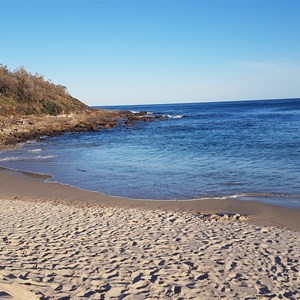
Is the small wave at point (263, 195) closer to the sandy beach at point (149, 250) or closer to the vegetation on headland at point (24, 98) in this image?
the sandy beach at point (149, 250)

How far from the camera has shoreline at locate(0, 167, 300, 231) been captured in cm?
1000

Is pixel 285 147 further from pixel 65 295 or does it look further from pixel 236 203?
pixel 65 295

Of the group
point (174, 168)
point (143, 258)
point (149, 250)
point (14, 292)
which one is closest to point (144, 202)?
point (149, 250)

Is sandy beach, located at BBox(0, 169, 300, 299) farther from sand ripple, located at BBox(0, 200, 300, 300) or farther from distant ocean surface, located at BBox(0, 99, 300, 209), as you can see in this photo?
distant ocean surface, located at BBox(0, 99, 300, 209)

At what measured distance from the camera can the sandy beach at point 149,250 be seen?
5.55m

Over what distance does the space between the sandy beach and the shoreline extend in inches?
1.4

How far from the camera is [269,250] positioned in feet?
24.1

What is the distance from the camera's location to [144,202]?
12117mm

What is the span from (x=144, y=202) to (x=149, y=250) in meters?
4.84

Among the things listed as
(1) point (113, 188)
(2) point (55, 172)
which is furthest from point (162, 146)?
(1) point (113, 188)

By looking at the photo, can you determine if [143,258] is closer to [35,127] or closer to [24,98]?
[35,127]

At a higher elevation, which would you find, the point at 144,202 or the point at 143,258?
the point at 143,258

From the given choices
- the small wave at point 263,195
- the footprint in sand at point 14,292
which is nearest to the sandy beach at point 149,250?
the footprint in sand at point 14,292

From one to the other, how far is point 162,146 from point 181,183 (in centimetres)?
1413
